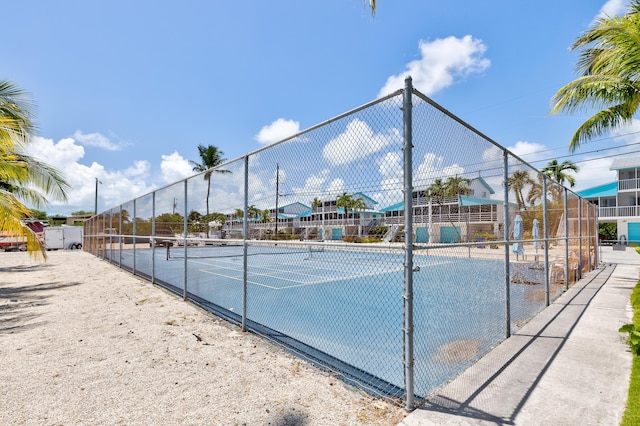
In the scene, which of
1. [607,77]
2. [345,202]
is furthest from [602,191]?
[345,202]

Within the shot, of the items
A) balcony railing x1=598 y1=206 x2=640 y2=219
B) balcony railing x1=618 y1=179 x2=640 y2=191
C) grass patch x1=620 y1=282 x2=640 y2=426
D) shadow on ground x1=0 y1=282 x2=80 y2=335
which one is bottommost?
shadow on ground x1=0 y1=282 x2=80 y2=335

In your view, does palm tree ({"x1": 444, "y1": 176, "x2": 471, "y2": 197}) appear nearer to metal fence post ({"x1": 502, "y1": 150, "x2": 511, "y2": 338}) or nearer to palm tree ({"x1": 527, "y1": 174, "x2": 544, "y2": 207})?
metal fence post ({"x1": 502, "y1": 150, "x2": 511, "y2": 338})

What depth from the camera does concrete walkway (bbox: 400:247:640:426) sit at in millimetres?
2602

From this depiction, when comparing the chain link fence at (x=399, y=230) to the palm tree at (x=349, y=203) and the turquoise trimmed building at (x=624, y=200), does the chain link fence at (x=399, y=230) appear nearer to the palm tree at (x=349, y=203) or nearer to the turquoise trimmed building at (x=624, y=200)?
the palm tree at (x=349, y=203)

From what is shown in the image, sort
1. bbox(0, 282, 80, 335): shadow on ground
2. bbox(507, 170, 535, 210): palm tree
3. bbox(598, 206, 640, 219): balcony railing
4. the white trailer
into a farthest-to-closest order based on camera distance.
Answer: bbox(598, 206, 640, 219): balcony railing → the white trailer → bbox(0, 282, 80, 335): shadow on ground → bbox(507, 170, 535, 210): palm tree

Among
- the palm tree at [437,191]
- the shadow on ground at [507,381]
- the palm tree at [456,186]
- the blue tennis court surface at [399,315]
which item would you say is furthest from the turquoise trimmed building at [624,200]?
the palm tree at [437,191]

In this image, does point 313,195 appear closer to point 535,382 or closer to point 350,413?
point 350,413

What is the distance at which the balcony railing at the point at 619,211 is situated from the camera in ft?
95.5

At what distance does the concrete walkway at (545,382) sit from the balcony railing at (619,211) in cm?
3308

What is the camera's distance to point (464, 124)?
3.62m

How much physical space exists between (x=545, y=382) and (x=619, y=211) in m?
37.1

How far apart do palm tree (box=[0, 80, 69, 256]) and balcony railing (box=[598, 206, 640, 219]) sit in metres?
40.9

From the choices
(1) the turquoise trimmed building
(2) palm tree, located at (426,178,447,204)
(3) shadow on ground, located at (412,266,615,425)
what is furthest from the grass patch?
(1) the turquoise trimmed building

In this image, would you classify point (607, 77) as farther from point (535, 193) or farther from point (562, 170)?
point (562, 170)
